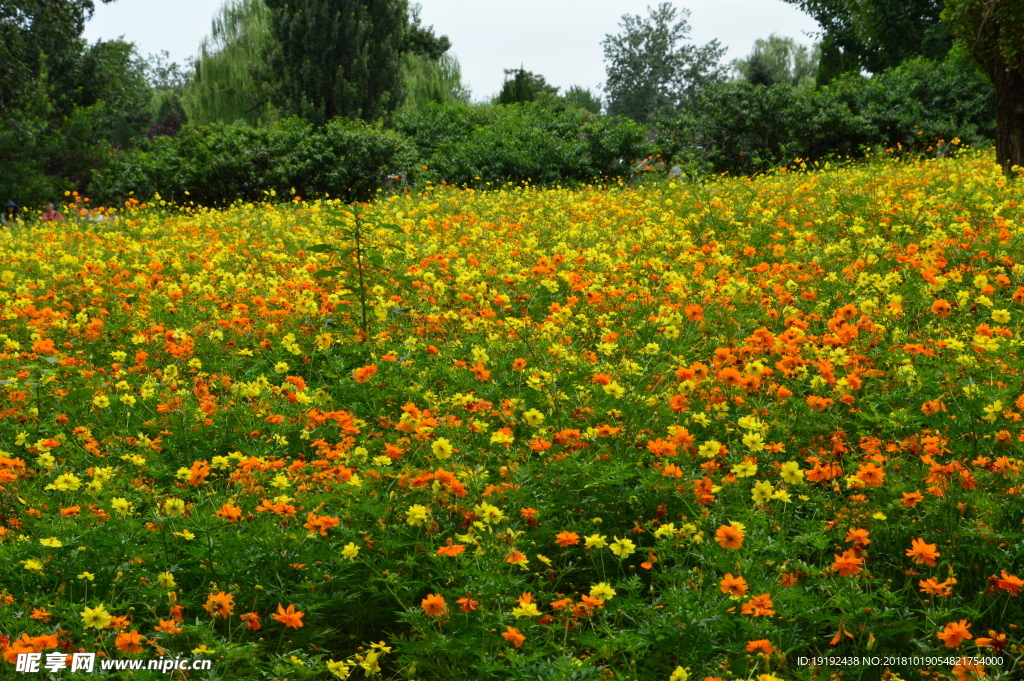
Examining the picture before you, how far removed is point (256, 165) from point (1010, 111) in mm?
11555

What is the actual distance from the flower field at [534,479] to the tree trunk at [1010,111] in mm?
4229

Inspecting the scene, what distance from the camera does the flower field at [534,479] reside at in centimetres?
232

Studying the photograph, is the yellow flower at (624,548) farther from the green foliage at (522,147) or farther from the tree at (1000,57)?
the green foliage at (522,147)

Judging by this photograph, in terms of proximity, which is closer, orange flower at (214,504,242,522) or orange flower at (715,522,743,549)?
orange flower at (715,522,743,549)

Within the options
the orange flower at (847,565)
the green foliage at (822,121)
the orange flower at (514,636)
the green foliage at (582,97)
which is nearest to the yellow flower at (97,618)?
the orange flower at (514,636)

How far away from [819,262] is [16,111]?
60.4 ft

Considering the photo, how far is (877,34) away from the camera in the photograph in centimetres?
2662

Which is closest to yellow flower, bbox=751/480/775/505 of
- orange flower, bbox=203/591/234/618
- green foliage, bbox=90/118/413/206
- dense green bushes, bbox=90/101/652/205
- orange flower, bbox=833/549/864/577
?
orange flower, bbox=833/549/864/577

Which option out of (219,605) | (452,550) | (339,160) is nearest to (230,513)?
(219,605)

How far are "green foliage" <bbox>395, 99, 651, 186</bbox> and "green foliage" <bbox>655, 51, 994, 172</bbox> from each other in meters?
1.29

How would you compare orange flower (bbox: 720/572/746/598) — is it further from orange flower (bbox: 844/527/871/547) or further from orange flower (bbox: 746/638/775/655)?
orange flower (bbox: 844/527/871/547)

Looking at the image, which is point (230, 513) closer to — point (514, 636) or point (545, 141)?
point (514, 636)

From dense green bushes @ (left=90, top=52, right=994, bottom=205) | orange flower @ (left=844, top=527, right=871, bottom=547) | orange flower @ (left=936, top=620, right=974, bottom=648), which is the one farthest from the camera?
dense green bushes @ (left=90, top=52, right=994, bottom=205)

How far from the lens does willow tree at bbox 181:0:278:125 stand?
2538cm
